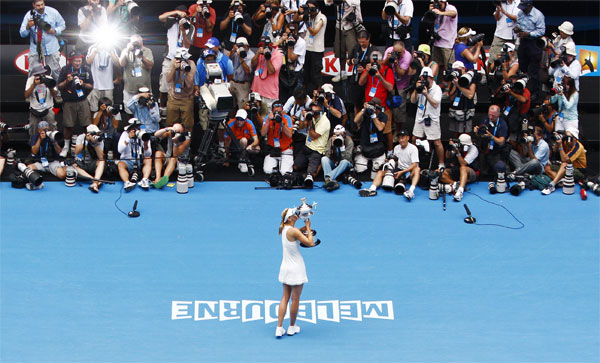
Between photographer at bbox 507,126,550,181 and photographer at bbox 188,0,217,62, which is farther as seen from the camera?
photographer at bbox 188,0,217,62

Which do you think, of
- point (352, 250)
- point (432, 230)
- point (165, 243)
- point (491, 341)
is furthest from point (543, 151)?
point (165, 243)

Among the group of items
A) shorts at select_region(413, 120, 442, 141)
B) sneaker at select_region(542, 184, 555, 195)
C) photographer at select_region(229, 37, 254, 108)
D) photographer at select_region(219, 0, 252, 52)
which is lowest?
sneaker at select_region(542, 184, 555, 195)

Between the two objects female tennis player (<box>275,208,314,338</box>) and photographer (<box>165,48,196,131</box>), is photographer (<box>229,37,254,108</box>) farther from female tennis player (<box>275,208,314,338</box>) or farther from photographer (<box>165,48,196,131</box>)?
female tennis player (<box>275,208,314,338</box>)

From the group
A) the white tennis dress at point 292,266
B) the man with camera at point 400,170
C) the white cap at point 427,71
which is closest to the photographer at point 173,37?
the man with camera at point 400,170

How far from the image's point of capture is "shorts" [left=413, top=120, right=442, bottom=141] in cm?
1767

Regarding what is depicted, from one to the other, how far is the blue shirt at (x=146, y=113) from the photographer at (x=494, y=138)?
513cm

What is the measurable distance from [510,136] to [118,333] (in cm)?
780

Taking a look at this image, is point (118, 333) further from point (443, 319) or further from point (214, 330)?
point (443, 319)

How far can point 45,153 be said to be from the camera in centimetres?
1778

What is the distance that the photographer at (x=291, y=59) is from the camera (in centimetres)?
1802

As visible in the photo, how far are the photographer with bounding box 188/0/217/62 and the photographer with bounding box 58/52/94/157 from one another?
6.24 ft

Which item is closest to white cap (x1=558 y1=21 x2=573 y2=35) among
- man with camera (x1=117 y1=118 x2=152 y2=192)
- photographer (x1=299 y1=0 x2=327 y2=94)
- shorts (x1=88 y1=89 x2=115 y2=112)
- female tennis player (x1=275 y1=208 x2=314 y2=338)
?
photographer (x1=299 y1=0 x2=327 y2=94)

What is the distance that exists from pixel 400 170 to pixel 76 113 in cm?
545

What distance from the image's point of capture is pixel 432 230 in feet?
53.0
